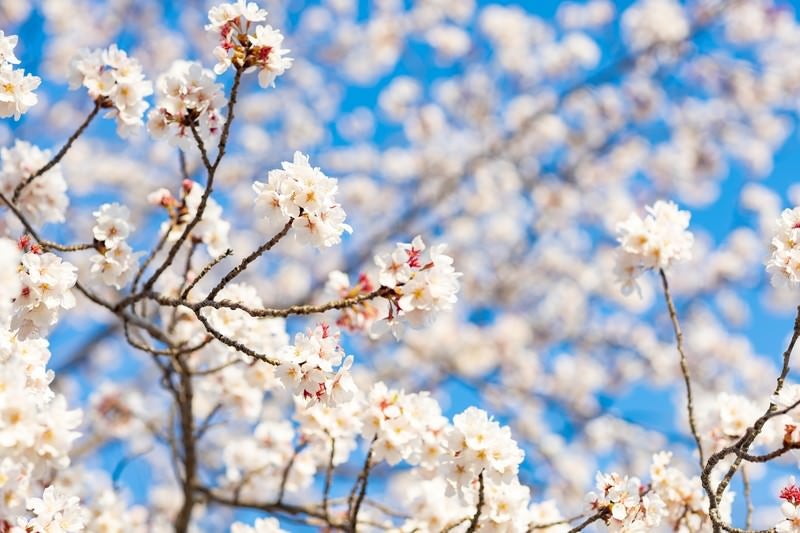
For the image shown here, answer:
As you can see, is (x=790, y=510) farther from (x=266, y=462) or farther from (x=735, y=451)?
(x=266, y=462)

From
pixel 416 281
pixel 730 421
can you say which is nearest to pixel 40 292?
pixel 416 281

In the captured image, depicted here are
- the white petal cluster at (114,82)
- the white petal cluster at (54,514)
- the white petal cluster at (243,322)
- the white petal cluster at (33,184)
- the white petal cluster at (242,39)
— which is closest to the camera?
the white petal cluster at (54,514)

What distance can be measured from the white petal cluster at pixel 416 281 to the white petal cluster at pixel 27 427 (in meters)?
0.91

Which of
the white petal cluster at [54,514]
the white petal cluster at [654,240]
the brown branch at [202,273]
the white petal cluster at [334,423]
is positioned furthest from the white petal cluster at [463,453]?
the white petal cluster at [54,514]

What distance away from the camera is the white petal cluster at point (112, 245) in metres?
2.79

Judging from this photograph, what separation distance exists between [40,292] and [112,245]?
1.47ft

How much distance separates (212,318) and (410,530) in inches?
46.4

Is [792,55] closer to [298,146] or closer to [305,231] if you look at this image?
[298,146]

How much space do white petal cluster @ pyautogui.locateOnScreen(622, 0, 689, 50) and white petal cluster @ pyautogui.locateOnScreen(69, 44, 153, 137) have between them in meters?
7.51

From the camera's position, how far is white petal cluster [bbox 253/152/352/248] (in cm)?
232

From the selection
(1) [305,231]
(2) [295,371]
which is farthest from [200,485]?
(1) [305,231]

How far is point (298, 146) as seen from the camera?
11.3m

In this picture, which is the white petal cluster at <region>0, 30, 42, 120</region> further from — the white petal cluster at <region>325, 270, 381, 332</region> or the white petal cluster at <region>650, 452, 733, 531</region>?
the white petal cluster at <region>650, 452, 733, 531</region>

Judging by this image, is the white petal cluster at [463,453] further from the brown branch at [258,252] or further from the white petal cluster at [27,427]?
the white petal cluster at [27,427]
